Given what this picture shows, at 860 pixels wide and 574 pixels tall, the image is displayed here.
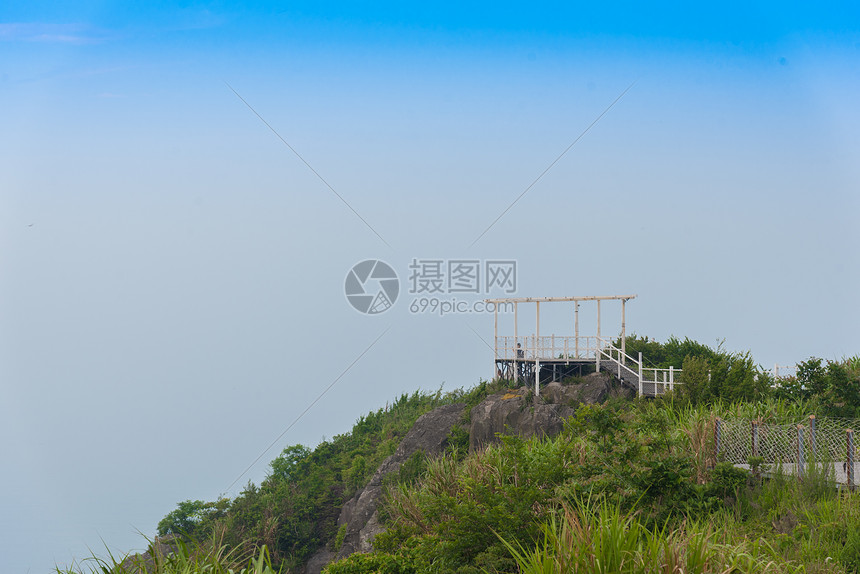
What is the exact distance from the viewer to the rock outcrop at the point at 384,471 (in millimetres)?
28672

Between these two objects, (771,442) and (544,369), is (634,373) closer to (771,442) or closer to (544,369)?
(544,369)

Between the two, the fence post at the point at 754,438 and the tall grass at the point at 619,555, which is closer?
the tall grass at the point at 619,555

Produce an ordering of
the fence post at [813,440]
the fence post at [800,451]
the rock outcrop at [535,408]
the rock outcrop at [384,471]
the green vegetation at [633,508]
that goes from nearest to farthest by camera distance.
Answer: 1. the green vegetation at [633,508]
2. the fence post at [800,451]
3. the fence post at [813,440]
4. the rock outcrop at [535,408]
5. the rock outcrop at [384,471]

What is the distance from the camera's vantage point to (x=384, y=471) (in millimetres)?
30469

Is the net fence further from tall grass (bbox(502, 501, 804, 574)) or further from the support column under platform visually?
the support column under platform

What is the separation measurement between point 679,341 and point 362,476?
16.8m

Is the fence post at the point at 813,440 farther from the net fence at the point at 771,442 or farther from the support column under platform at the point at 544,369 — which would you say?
the support column under platform at the point at 544,369

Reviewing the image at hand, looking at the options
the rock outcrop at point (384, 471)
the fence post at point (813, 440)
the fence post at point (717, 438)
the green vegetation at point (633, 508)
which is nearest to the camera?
the green vegetation at point (633, 508)

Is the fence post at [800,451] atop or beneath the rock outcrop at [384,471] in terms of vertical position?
atop

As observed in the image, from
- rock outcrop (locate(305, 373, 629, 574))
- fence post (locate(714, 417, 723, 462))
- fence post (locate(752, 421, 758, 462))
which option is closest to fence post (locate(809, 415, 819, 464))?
fence post (locate(752, 421, 758, 462))

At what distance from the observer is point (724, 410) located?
57.2 feet

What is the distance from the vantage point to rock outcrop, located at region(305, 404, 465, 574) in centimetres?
2867

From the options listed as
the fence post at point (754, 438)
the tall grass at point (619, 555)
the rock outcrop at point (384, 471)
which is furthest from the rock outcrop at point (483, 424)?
the tall grass at point (619, 555)

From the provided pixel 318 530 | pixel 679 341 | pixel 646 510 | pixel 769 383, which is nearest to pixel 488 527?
pixel 646 510
